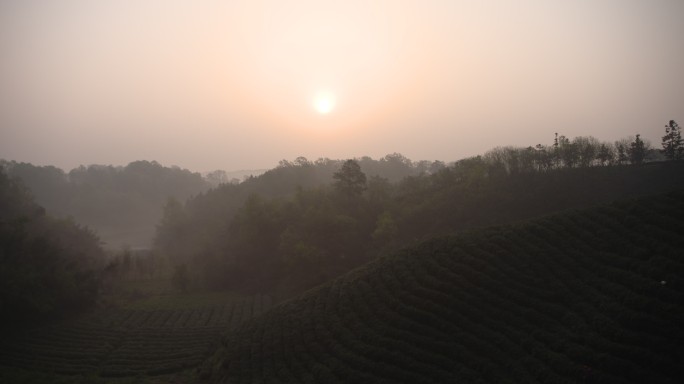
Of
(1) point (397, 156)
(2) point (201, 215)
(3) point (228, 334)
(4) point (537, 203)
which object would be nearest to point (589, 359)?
(3) point (228, 334)

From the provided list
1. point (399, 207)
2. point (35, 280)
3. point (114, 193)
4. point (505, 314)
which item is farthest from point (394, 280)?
point (114, 193)

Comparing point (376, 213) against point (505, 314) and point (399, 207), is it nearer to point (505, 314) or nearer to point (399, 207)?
point (399, 207)

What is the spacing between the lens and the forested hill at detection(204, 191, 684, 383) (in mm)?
16641

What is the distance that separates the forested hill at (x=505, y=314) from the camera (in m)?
16.6

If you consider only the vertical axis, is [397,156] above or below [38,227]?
above

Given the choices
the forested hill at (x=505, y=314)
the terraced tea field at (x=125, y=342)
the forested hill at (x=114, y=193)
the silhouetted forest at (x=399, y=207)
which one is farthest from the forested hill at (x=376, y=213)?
the forested hill at (x=114, y=193)

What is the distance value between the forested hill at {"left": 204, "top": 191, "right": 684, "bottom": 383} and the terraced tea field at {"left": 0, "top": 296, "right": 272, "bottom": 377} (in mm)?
4493

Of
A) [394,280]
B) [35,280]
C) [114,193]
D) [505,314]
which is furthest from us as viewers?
Answer: [114,193]

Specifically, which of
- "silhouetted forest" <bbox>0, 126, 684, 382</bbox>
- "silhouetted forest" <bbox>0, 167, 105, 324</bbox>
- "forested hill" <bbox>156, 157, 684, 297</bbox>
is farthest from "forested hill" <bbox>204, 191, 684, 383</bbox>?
"silhouetted forest" <bbox>0, 167, 105, 324</bbox>

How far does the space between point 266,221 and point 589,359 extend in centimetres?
4579

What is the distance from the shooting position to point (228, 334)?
30438 mm

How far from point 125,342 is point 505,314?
28160 mm

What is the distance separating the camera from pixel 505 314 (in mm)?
20000

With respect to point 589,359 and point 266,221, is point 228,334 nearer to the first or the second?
point 589,359
